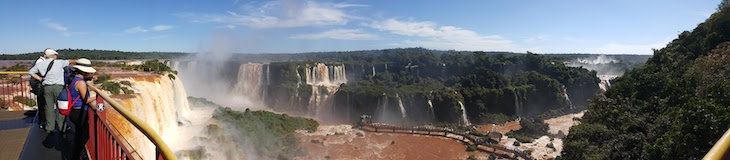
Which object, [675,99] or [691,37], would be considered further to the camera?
[691,37]

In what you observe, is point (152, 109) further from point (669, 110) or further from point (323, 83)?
point (323, 83)

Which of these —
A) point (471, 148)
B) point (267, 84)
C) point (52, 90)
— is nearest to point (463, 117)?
point (471, 148)

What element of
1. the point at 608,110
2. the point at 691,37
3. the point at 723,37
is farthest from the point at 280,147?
the point at 691,37

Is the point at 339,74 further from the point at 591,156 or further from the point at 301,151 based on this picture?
the point at 591,156

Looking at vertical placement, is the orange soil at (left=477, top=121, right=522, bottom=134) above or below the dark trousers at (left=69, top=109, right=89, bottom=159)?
below

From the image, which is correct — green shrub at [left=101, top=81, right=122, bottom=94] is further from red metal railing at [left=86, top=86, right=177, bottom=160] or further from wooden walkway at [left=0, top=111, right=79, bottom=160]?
red metal railing at [left=86, top=86, right=177, bottom=160]

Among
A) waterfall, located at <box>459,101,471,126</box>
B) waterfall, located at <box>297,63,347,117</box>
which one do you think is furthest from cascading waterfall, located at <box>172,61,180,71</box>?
waterfall, located at <box>459,101,471,126</box>
